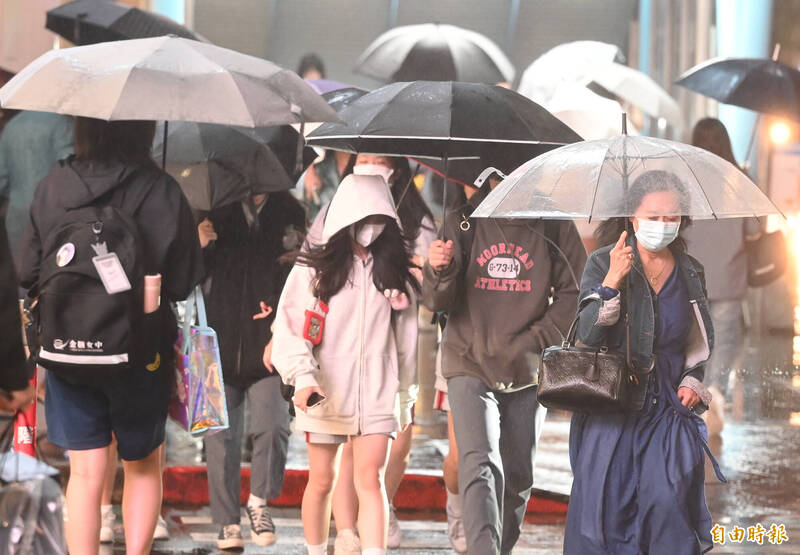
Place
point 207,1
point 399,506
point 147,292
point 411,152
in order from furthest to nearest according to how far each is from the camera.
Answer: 1. point 207,1
2. point 399,506
3. point 411,152
4. point 147,292

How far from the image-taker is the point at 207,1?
31047 millimetres

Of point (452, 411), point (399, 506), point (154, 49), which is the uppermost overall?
point (154, 49)

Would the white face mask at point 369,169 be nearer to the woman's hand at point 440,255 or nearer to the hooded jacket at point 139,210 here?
the woman's hand at point 440,255

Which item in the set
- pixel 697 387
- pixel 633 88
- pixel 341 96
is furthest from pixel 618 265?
pixel 633 88

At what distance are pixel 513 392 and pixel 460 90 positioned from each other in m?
1.36

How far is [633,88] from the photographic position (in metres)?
11.1

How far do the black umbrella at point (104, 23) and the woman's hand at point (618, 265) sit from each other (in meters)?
4.51

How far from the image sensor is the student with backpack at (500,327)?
6.75m

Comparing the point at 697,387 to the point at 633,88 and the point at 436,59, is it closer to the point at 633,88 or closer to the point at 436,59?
the point at 633,88

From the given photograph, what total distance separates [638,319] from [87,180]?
2.16 meters

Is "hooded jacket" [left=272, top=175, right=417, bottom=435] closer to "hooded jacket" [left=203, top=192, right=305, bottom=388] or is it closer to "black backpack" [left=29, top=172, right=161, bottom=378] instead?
"black backpack" [left=29, top=172, right=161, bottom=378]

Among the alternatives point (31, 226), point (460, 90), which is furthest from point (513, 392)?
point (31, 226)

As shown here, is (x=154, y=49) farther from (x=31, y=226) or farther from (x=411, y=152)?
(x=411, y=152)

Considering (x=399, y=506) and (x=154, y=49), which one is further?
(x=399, y=506)
